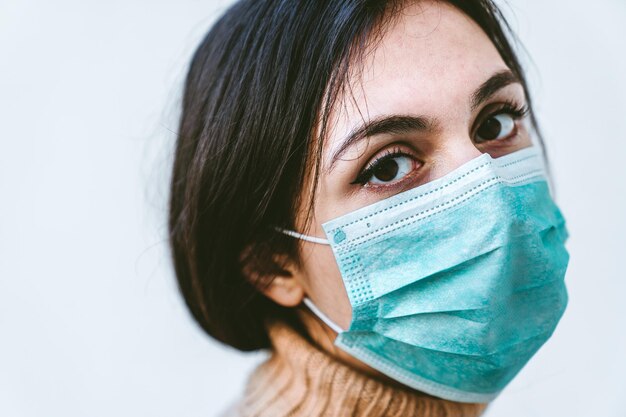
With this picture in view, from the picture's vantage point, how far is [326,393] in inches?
52.2

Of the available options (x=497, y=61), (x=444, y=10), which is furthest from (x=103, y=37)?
(x=497, y=61)

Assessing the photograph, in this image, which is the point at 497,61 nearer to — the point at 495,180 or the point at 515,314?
the point at 495,180

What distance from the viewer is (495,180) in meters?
1.13

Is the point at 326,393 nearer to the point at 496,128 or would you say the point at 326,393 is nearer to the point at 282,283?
the point at 282,283

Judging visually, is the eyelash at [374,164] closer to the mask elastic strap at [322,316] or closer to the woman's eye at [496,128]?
the woman's eye at [496,128]

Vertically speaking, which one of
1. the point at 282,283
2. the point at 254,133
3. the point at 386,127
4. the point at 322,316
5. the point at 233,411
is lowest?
the point at 233,411

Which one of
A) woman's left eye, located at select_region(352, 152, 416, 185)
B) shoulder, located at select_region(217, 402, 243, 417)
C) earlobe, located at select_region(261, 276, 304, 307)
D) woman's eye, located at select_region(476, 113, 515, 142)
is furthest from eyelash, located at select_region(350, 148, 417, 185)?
shoulder, located at select_region(217, 402, 243, 417)

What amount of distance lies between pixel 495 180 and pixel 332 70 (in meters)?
0.42

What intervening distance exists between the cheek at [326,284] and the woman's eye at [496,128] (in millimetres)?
451

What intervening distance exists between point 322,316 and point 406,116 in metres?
0.54

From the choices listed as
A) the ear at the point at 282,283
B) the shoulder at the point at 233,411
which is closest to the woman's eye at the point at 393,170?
the ear at the point at 282,283

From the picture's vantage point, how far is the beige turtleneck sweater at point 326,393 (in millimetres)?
1280

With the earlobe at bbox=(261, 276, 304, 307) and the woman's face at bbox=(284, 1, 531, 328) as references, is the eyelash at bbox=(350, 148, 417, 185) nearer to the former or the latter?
the woman's face at bbox=(284, 1, 531, 328)

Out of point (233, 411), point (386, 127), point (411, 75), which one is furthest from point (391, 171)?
point (233, 411)
